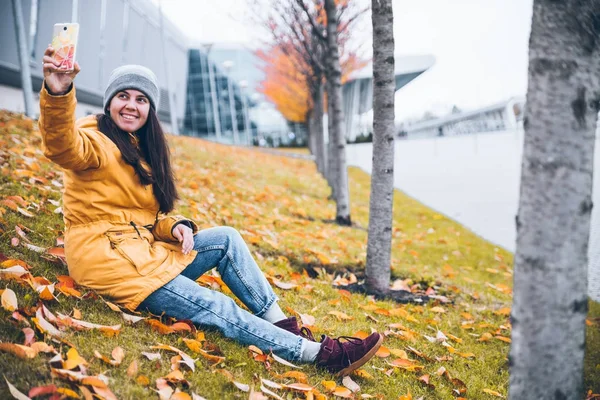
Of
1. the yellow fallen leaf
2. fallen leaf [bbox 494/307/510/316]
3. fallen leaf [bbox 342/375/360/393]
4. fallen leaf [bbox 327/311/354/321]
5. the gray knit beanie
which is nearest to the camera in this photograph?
fallen leaf [bbox 342/375/360/393]

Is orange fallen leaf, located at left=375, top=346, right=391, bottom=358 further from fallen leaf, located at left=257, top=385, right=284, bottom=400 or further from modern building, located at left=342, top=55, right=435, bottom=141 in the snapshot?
modern building, located at left=342, top=55, right=435, bottom=141

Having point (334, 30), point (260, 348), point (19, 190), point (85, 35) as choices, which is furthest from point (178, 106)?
point (260, 348)

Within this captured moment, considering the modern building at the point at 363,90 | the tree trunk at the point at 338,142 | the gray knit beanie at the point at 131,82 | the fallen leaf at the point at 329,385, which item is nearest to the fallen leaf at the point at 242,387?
the fallen leaf at the point at 329,385

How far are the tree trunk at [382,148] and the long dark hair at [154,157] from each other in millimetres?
2146

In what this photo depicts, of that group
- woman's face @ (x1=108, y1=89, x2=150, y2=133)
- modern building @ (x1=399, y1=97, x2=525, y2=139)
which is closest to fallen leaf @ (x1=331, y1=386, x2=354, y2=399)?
woman's face @ (x1=108, y1=89, x2=150, y2=133)

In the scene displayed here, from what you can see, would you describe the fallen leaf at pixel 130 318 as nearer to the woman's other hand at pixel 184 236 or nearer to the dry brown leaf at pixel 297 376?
the woman's other hand at pixel 184 236

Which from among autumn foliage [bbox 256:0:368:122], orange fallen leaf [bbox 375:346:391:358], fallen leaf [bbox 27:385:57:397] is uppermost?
autumn foliage [bbox 256:0:368:122]

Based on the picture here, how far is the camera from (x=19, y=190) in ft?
14.6

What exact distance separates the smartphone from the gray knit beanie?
534 mm

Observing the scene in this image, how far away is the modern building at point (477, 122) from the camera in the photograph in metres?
21.4

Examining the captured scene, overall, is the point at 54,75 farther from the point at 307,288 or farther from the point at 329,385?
the point at 307,288

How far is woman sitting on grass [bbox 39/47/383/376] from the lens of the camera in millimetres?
2547

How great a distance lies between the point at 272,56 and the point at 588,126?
22480 millimetres

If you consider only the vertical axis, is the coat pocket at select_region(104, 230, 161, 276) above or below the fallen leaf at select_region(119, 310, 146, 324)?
above
